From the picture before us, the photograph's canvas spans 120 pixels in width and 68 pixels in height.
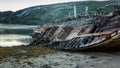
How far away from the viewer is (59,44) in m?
26.8

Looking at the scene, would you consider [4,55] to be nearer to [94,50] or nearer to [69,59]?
[69,59]

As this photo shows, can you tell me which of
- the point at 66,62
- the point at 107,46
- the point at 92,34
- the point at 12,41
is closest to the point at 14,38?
the point at 12,41

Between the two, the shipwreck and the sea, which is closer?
the shipwreck

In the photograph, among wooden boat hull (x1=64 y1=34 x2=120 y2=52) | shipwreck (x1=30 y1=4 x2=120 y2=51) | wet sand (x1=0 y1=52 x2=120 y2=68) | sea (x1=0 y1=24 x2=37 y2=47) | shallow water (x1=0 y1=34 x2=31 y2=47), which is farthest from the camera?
sea (x1=0 y1=24 x2=37 y2=47)

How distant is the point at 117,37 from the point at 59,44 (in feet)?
24.8

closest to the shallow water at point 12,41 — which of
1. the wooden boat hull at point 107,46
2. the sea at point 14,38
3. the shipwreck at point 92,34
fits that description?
the sea at point 14,38

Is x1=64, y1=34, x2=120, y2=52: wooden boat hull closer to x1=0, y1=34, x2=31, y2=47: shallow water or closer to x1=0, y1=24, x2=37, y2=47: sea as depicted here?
x1=0, y1=24, x2=37, y2=47: sea

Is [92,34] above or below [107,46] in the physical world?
above

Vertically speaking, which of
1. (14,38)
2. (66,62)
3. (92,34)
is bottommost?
(14,38)

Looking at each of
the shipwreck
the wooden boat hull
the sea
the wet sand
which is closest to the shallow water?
the sea

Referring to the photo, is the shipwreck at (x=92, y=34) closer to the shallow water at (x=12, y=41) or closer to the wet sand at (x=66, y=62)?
the wet sand at (x=66, y=62)

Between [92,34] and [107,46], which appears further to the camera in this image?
[92,34]

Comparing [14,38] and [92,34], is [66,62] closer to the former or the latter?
[92,34]

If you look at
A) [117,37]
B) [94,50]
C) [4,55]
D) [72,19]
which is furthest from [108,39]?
[72,19]
